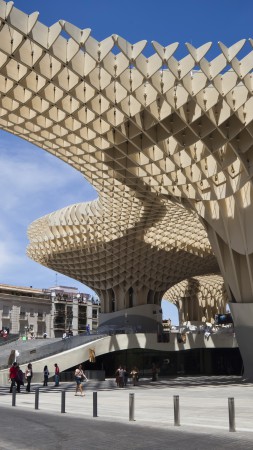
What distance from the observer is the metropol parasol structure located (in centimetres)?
2156

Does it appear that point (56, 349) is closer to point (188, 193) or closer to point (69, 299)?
point (188, 193)

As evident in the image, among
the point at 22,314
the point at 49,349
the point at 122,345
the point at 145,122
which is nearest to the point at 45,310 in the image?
the point at 22,314

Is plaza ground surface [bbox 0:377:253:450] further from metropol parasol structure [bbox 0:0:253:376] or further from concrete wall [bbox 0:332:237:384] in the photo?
concrete wall [bbox 0:332:237:384]

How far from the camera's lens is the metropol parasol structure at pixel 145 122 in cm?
2156

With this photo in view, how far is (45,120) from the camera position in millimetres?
27359

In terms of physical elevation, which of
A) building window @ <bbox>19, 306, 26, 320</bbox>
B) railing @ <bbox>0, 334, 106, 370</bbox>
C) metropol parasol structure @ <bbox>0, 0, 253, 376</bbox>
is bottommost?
railing @ <bbox>0, 334, 106, 370</bbox>

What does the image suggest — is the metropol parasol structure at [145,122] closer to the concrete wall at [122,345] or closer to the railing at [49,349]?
the concrete wall at [122,345]

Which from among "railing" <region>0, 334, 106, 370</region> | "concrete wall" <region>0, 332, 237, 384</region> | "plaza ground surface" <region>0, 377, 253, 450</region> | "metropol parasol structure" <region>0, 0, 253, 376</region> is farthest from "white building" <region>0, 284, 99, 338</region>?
"plaza ground surface" <region>0, 377, 253, 450</region>

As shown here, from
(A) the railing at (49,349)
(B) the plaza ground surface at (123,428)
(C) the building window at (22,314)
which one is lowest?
(B) the plaza ground surface at (123,428)

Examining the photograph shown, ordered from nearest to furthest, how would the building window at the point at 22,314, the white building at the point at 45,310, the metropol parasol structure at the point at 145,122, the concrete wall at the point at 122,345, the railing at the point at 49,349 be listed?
the metropol parasol structure at the point at 145,122 < the concrete wall at the point at 122,345 < the railing at the point at 49,349 < the white building at the point at 45,310 < the building window at the point at 22,314

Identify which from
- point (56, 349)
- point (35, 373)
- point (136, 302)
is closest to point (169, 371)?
point (136, 302)

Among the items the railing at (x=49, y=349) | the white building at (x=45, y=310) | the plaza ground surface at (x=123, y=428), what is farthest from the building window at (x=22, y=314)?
the plaza ground surface at (x=123, y=428)

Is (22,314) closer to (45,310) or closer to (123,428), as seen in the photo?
(45,310)

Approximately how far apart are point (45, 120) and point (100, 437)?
64.9 ft
